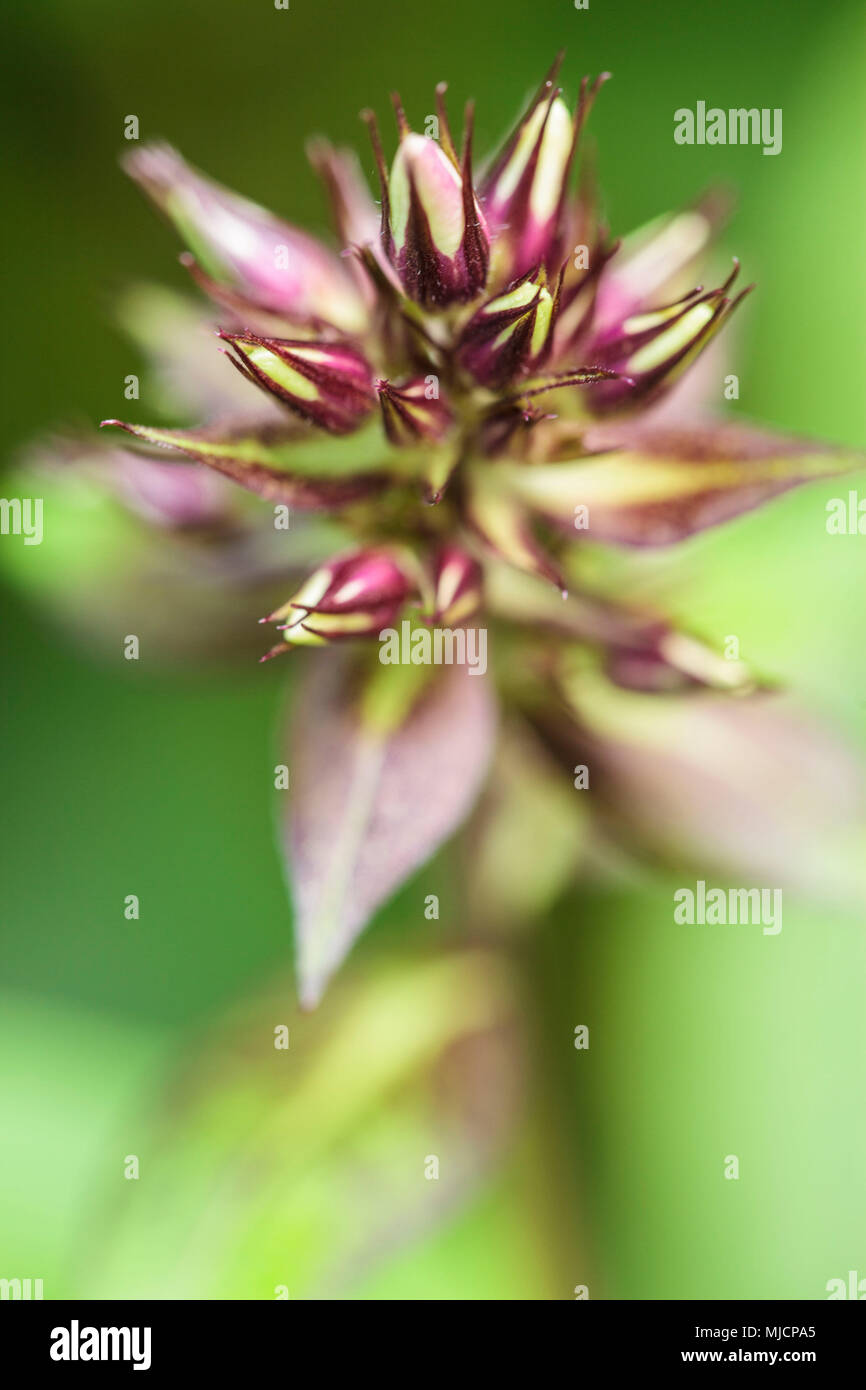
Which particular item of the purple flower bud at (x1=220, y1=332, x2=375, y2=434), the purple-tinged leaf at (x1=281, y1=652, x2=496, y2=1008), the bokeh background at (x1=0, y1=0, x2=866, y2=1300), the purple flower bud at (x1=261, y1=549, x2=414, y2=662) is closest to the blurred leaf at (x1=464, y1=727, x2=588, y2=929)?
the bokeh background at (x1=0, y1=0, x2=866, y2=1300)

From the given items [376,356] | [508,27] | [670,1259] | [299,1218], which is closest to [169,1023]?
[299,1218]

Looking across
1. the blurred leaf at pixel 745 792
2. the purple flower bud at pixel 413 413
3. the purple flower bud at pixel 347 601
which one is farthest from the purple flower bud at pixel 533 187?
the blurred leaf at pixel 745 792

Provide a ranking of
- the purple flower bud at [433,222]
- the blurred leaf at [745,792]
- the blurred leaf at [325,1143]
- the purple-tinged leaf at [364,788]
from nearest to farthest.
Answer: the purple flower bud at [433,222]
the purple-tinged leaf at [364,788]
the blurred leaf at [745,792]
the blurred leaf at [325,1143]

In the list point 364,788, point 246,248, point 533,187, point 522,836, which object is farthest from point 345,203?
point 522,836

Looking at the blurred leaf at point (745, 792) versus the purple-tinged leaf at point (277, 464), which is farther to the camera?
the blurred leaf at point (745, 792)

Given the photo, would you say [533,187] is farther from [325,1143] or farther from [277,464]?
[325,1143]

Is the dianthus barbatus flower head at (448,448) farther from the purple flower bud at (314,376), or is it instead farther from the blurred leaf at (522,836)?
the blurred leaf at (522,836)

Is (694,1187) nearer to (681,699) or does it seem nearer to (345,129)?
(681,699)
